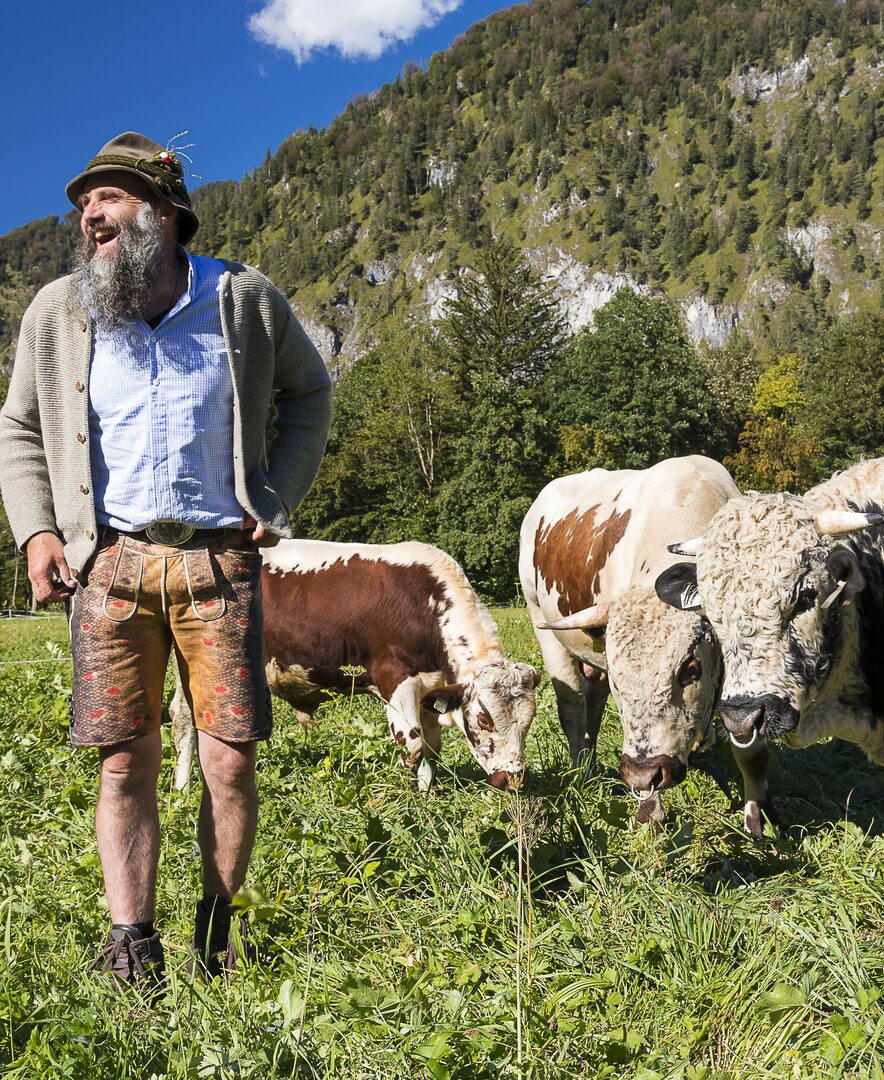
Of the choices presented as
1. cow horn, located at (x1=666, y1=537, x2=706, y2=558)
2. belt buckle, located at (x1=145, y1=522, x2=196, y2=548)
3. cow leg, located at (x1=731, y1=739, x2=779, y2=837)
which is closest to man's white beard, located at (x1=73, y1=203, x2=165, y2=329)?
belt buckle, located at (x1=145, y1=522, x2=196, y2=548)

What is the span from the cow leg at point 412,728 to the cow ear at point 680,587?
245cm

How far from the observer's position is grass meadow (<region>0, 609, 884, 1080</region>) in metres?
2.47

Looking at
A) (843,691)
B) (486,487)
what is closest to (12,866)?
(843,691)

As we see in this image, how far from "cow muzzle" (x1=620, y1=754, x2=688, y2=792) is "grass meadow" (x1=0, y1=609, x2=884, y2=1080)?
0.22m

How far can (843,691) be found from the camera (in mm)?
4133

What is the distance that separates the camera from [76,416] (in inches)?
126

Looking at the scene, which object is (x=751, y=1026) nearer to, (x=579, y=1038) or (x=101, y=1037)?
(x=579, y=1038)

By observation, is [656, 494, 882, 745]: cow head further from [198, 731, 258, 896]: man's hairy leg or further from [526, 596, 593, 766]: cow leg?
[526, 596, 593, 766]: cow leg

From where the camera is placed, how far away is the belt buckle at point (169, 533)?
3.22m

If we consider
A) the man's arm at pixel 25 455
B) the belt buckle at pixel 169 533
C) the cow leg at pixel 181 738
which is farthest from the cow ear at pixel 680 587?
the cow leg at pixel 181 738

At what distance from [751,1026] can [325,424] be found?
104 inches

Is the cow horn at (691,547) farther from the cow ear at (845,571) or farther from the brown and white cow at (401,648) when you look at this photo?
the brown and white cow at (401,648)

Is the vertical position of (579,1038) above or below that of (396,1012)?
below

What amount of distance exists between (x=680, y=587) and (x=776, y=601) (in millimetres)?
627
